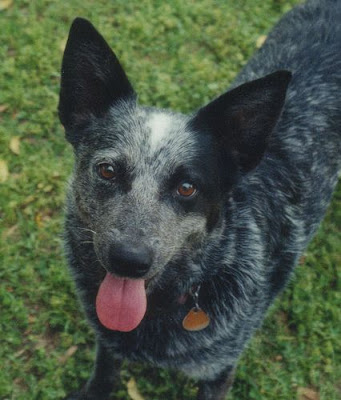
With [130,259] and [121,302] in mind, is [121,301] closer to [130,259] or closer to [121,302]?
[121,302]

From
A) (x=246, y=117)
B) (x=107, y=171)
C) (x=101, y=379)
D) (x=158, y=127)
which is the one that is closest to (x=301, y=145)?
(x=246, y=117)

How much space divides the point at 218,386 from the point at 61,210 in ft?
6.31

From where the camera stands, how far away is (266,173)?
3525 mm

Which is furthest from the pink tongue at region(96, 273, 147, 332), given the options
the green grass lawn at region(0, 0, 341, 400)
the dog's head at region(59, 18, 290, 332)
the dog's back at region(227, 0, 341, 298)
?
the green grass lawn at region(0, 0, 341, 400)

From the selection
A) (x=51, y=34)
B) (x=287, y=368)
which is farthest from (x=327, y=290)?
(x=51, y=34)

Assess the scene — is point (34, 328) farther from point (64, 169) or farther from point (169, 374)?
point (64, 169)

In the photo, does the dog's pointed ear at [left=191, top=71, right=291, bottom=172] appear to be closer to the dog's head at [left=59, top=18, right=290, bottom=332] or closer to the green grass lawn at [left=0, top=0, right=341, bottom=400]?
the dog's head at [left=59, top=18, right=290, bottom=332]

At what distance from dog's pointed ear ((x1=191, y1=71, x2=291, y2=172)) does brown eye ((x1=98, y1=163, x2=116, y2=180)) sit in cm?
49

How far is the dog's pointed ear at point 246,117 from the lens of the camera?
2.75 meters

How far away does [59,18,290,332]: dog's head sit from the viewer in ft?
8.86

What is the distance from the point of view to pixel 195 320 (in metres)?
3.26

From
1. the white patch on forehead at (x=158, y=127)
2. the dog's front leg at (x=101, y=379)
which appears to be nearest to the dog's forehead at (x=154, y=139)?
the white patch on forehead at (x=158, y=127)

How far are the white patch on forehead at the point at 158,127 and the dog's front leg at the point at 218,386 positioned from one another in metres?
1.53

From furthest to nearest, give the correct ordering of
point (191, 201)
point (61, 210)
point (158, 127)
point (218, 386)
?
point (61, 210)
point (218, 386)
point (158, 127)
point (191, 201)
